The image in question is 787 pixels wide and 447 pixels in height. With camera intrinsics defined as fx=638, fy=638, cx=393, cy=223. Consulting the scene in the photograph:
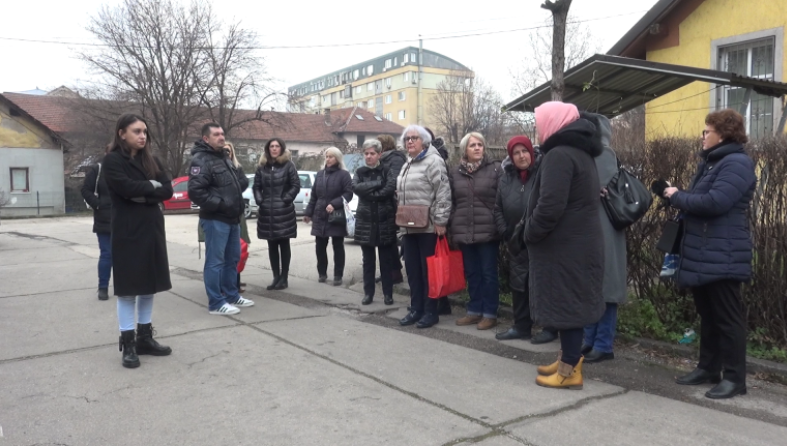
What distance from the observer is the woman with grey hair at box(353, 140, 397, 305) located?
23.0 ft

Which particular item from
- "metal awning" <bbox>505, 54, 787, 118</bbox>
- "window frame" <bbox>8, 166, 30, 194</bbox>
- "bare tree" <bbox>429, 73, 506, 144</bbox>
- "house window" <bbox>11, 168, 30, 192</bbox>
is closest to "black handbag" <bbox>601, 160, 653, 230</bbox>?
"metal awning" <bbox>505, 54, 787, 118</bbox>

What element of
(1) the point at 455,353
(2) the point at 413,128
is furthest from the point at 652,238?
(2) the point at 413,128

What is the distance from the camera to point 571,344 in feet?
14.3

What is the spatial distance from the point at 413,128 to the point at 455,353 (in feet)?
7.37

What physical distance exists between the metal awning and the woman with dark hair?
3.46 m

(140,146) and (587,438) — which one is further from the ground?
(140,146)

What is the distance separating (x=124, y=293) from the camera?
4.88 metres

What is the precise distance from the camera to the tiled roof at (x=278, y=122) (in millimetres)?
37947

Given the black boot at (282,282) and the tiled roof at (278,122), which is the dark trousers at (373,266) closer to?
the black boot at (282,282)

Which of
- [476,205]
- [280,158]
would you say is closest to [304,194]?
[280,158]

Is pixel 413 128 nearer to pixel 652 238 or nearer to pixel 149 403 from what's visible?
pixel 652 238

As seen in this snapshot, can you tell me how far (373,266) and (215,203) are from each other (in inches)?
76.4

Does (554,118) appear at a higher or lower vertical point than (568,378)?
higher

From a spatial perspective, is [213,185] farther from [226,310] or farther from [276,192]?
[276,192]
